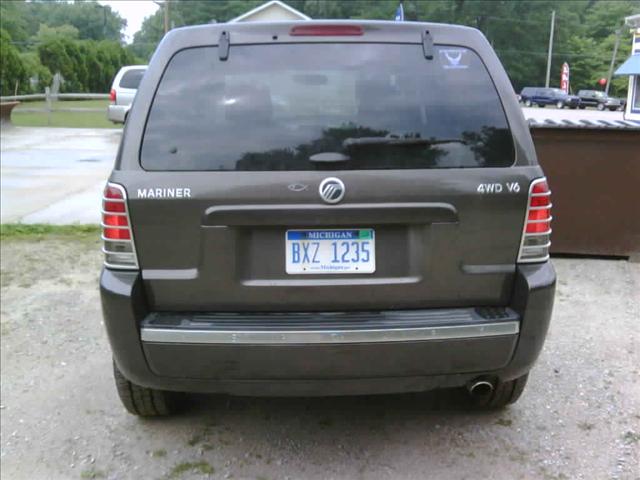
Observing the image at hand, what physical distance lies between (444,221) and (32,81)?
3757cm

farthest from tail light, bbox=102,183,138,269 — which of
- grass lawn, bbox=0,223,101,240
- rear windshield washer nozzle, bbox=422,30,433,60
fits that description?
grass lawn, bbox=0,223,101,240

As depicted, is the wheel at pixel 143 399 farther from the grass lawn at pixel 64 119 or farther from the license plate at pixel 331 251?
the grass lawn at pixel 64 119

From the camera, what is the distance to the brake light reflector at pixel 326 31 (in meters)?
2.90

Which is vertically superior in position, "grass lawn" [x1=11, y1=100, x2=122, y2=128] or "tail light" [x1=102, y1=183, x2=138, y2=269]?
"tail light" [x1=102, y1=183, x2=138, y2=269]

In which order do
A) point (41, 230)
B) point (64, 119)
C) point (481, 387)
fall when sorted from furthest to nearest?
point (64, 119) → point (41, 230) → point (481, 387)

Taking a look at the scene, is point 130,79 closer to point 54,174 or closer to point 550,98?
point 54,174

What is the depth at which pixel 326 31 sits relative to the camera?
292cm

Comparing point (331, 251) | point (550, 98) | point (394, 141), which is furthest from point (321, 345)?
point (550, 98)

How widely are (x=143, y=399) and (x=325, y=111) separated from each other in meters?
1.72

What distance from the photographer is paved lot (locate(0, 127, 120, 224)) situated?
8.22 meters

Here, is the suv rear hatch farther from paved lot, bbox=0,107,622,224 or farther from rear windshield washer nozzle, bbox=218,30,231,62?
paved lot, bbox=0,107,622,224

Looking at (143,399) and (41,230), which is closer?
(143,399)

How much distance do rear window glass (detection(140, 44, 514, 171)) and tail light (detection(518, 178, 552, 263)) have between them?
0.18m

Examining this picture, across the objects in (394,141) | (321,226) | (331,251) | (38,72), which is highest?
(394,141)
